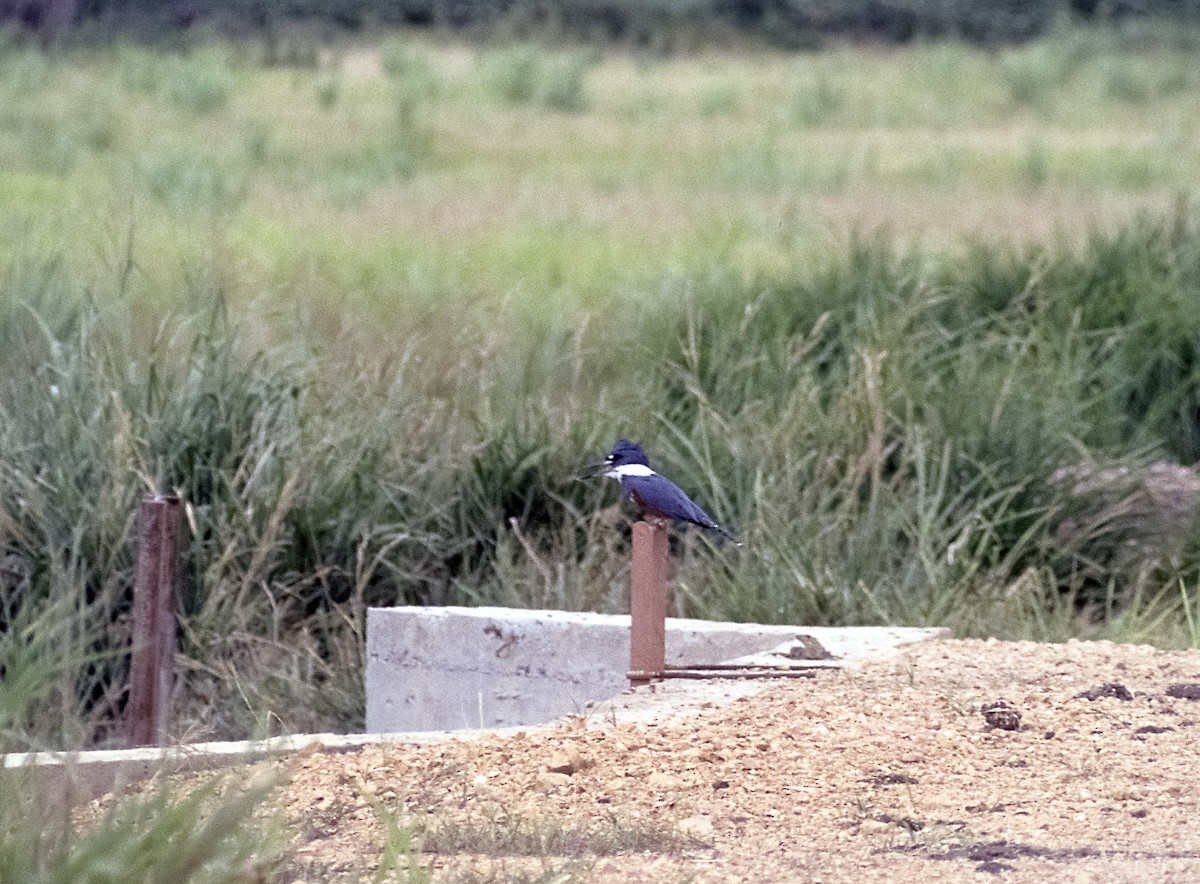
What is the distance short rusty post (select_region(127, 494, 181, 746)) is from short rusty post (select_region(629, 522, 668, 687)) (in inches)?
51.2

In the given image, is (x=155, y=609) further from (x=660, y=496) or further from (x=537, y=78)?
(x=537, y=78)

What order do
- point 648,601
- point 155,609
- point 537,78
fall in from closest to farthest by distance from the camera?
point 648,601
point 155,609
point 537,78

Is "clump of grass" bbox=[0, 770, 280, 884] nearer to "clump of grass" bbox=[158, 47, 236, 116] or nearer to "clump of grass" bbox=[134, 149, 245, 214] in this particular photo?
"clump of grass" bbox=[134, 149, 245, 214]

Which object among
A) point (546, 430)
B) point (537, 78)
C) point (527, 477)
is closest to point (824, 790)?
point (527, 477)

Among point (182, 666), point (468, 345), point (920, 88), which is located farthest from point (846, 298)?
point (920, 88)

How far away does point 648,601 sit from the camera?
5398 millimetres

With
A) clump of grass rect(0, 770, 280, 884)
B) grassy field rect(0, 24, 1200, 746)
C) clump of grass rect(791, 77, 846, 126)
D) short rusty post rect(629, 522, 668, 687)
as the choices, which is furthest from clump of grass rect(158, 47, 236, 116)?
clump of grass rect(0, 770, 280, 884)

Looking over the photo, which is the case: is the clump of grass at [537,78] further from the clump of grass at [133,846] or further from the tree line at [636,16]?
the clump of grass at [133,846]

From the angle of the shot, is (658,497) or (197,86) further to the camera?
(197,86)

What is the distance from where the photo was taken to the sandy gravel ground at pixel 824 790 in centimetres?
395

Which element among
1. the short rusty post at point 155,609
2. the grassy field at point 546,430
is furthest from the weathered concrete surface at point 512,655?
the short rusty post at point 155,609

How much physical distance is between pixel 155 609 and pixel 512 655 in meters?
1.07

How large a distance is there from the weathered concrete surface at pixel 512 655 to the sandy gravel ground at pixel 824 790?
2.37 ft

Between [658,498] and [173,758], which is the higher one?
[658,498]
